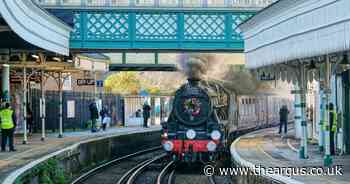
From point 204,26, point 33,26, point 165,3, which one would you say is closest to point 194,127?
point 33,26

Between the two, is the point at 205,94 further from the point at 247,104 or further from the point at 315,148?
the point at 247,104

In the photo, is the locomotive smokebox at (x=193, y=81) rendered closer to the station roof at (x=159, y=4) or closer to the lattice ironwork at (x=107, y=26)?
the station roof at (x=159, y=4)

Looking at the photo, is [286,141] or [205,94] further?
[286,141]

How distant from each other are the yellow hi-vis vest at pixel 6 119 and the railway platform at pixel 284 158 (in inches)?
264

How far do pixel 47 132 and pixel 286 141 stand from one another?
41.0 ft

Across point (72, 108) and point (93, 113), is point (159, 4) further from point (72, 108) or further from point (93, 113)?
point (72, 108)

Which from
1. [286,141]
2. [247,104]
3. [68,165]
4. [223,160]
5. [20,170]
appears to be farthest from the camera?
[247,104]

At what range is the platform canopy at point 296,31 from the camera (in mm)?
13656

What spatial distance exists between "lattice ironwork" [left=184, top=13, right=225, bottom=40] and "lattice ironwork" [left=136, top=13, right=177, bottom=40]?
0.54 meters

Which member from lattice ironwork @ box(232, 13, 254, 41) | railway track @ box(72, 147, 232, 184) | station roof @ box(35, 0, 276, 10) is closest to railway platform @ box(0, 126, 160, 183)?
railway track @ box(72, 147, 232, 184)

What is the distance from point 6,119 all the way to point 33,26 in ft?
10.3

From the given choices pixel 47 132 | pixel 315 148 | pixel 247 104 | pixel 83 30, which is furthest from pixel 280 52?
pixel 47 132

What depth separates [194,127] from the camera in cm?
2280

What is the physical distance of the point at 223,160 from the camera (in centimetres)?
2536
